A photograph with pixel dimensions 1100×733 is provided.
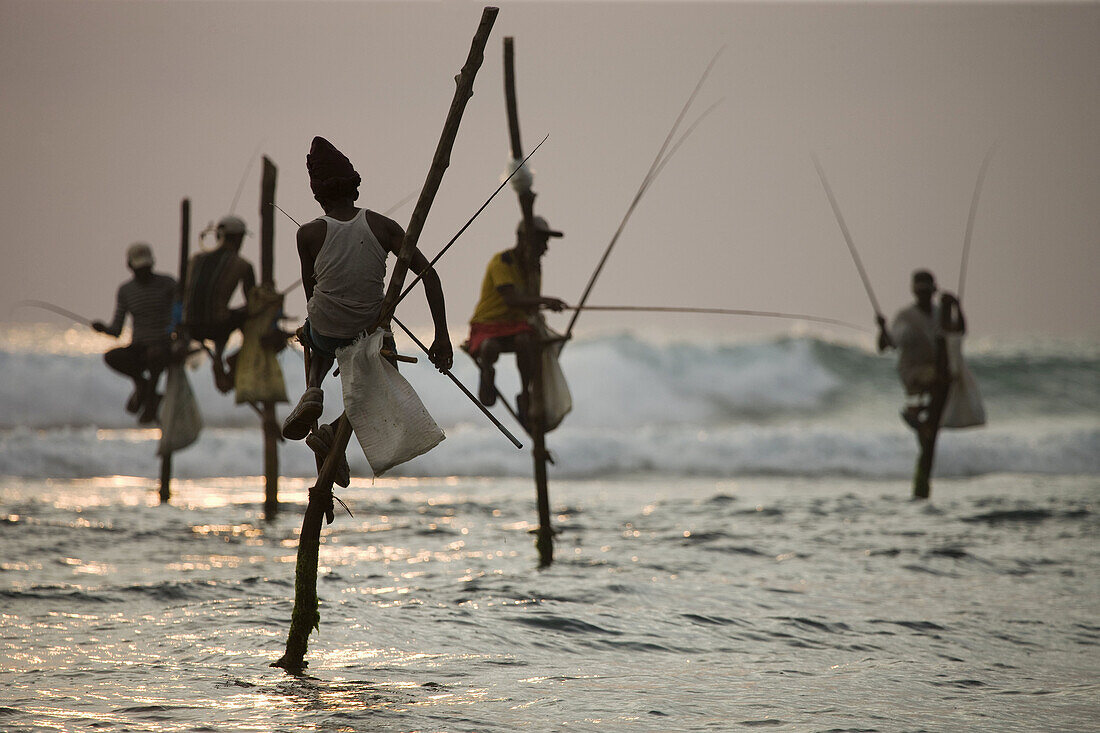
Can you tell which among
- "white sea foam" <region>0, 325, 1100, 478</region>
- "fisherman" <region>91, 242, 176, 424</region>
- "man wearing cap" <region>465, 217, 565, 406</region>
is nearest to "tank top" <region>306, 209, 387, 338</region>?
"man wearing cap" <region>465, 217, 565, 406</region>

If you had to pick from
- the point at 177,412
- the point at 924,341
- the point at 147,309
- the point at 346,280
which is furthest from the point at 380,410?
the point at 924,341

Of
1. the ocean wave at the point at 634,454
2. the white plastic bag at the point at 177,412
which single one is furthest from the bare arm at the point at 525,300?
the ocean wave at the point at 634,454

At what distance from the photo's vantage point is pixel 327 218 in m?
5.12

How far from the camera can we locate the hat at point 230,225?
34.4 ft

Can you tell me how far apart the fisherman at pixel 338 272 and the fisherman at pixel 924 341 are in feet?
28.4

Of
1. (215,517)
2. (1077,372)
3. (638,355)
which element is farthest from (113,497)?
(1077,372)

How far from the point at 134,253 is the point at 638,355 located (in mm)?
19782

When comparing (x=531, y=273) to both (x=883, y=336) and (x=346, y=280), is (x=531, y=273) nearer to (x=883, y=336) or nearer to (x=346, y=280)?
(x=346, y=280)

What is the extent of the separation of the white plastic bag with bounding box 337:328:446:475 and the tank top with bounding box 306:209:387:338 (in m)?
0.10

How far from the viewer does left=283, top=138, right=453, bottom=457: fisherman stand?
16.6 feet

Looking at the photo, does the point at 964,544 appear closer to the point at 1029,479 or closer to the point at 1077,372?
the point at 1029,479

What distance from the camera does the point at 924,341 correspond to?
12984 mm

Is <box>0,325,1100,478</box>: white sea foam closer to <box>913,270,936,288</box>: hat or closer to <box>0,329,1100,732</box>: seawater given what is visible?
<box>0,329,1100,732</box>: seawater

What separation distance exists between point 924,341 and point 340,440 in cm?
928
